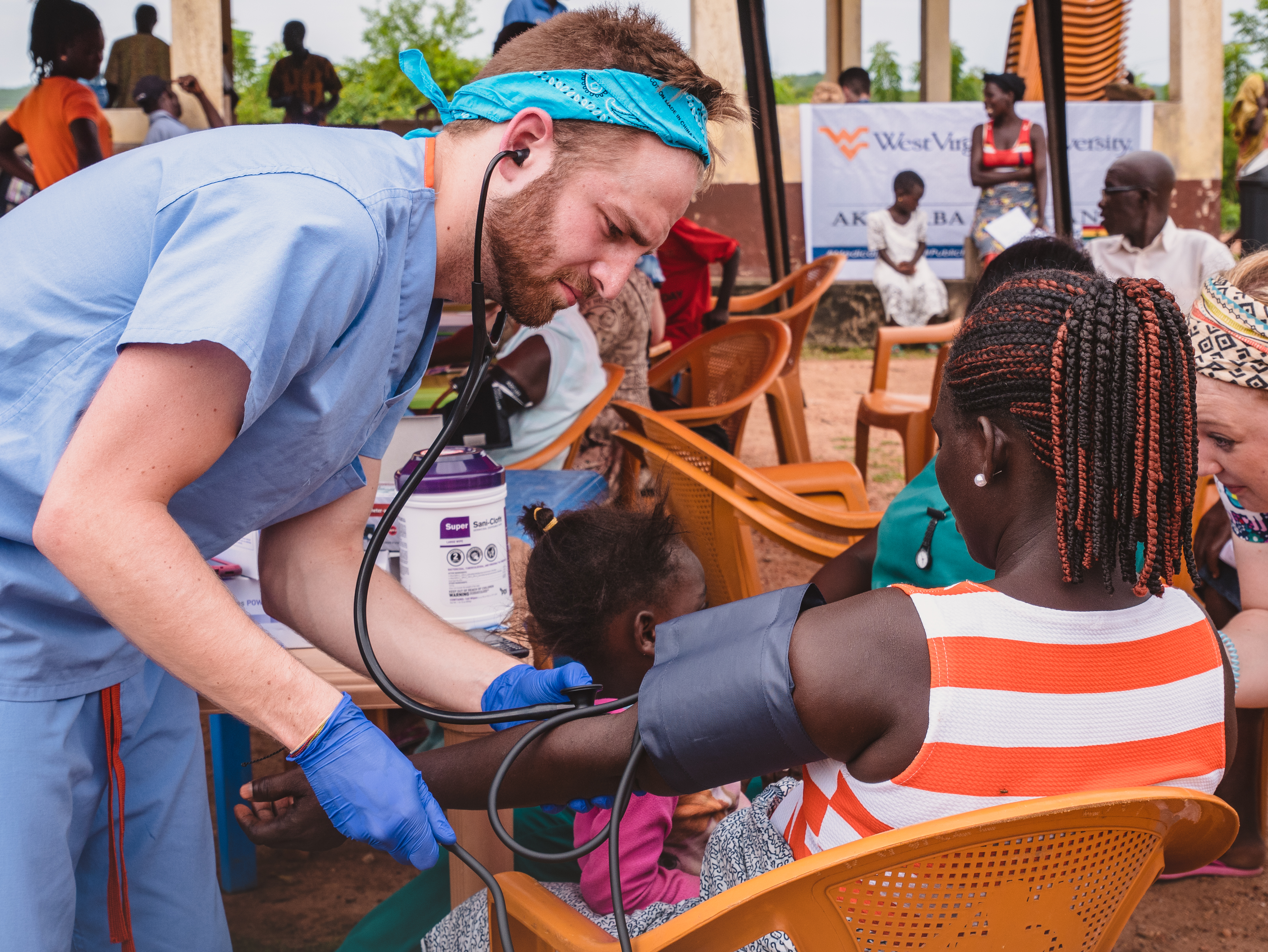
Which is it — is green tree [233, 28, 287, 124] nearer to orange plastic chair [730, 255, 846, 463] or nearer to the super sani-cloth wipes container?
orange plastic chair [730, 255, 846, 463]

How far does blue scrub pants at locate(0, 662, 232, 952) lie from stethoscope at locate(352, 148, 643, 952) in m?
0.26

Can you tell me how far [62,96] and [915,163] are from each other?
22.5 ft

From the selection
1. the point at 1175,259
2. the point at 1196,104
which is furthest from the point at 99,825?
the point at 1196,104

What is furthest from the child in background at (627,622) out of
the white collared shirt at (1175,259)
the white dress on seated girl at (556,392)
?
the white collared shirt at (1175,259)

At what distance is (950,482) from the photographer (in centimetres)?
116

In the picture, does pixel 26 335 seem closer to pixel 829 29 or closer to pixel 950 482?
pixel 950 482

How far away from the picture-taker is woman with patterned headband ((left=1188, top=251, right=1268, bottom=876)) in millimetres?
1621

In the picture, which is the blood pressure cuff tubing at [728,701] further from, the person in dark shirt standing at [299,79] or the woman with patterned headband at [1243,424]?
the person in dark shirt standing at [299,79]

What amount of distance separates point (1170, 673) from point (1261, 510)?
895 mm

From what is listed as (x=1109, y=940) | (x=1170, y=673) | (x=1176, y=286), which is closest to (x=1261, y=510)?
(x=1170, y=673)

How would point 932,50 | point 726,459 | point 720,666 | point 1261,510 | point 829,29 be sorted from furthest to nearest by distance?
point 829,29 < point 932,50 < point 726,459 < point 1261,510 < point 720,666

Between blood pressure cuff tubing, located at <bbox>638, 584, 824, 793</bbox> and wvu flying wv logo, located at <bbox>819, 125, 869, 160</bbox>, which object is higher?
wvu flying wv logo, located at <bbox>819, 125, 869, 160</bbox>

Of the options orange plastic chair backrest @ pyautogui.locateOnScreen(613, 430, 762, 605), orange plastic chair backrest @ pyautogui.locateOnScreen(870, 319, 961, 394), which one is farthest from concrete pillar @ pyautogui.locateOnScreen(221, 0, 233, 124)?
orange plastic chair backrest @ pyautogui.locateOnScreen(613, 430, 762, 605)

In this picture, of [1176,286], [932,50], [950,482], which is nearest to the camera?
[950,482]
